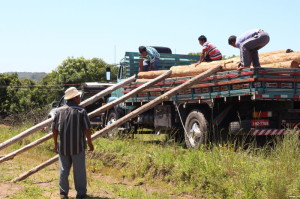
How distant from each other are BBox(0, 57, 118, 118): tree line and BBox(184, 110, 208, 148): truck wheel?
10.3 metres

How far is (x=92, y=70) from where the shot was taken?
59438 mm

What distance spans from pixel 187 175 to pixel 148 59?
282 inches

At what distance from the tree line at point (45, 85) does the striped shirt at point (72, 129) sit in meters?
13.0

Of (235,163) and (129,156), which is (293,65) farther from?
(129,156)

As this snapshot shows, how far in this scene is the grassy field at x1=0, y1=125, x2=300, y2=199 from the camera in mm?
6234

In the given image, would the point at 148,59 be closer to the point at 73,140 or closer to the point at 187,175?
the point at 187,175

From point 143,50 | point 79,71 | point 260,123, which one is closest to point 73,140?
point 260,123

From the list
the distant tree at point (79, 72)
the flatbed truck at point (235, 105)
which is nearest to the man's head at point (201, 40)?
the flatbed truck at point (235, 105)

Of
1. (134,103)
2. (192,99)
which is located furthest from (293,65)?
(134,103)

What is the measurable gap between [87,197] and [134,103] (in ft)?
23.3

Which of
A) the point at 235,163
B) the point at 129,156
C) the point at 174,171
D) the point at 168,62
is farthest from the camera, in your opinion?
the point at 168,62

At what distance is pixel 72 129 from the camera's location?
257 inches

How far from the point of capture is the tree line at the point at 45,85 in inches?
1379

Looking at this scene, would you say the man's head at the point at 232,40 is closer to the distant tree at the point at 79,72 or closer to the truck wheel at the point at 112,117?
the truck wheel at the point at 112,117
